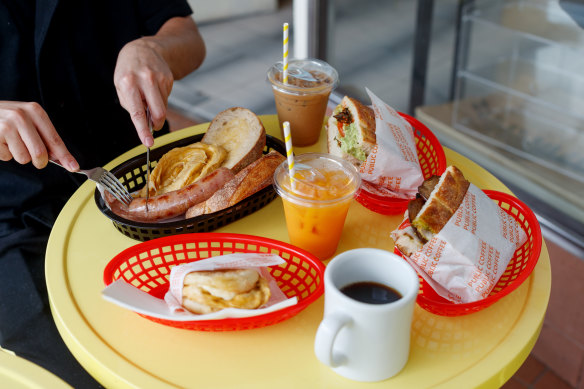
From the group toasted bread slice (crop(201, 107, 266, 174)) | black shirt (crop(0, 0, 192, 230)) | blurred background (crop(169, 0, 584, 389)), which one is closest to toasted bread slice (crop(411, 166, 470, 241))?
toasted bread slice (crop(201, 107, 266, 174))

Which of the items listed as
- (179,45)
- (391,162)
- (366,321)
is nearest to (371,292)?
(366,321)

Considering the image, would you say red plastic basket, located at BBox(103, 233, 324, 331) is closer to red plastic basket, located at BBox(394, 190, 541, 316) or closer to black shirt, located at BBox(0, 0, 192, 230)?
red plastic basket, located at BBox(394, 190, 541, 316)

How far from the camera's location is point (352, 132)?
4.80ft

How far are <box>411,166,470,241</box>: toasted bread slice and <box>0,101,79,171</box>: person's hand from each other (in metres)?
0.79

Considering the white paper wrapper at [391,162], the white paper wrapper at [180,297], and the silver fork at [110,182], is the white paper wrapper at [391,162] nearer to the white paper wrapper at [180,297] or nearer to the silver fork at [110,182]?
the white paper wrapper at [180,297]

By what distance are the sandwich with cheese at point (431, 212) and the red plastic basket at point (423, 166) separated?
Result: 18cm

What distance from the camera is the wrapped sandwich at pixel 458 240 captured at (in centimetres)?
109

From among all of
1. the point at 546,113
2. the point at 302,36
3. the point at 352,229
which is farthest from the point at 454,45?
the point at 352,229

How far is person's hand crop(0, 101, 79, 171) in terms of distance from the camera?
4.17 feet

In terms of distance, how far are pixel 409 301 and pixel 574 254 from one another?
62.1 inches

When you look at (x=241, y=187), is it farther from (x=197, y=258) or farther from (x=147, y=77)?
(x=147, y=77)

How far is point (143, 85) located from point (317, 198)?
1.96 feet

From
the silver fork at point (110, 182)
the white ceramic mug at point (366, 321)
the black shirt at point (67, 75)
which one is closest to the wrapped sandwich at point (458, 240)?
the white ceramic mug at point (366, 321)

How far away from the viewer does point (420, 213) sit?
3.78 feet
